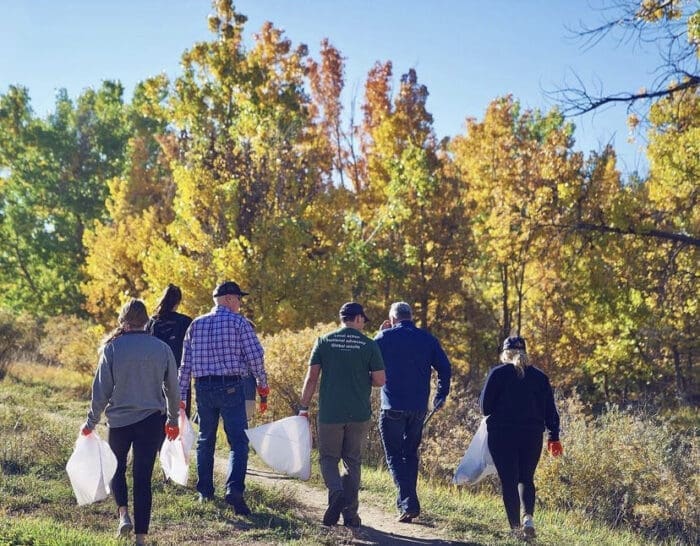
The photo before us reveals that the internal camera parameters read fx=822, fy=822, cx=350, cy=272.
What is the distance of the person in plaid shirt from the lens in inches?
276

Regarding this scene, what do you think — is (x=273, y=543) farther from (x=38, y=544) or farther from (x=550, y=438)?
(x=550, y=438)

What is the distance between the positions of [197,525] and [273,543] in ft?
2.57

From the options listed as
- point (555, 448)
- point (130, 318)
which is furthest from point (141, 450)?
point (555, 448)

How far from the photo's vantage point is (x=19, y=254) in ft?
106

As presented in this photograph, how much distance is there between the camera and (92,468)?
20.1 feet

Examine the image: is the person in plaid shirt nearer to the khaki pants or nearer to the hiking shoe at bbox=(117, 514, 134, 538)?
the khaki pants

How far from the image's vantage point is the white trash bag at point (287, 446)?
700 centimetres

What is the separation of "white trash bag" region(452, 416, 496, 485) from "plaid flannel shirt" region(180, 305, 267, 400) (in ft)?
6.43

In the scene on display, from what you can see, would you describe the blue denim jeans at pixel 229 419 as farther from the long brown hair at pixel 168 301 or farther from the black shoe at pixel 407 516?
the black shoe at pixel 407 516

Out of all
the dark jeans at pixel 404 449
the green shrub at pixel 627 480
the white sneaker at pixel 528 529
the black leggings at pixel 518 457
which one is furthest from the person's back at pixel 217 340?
the green shrub at pixel 627 480

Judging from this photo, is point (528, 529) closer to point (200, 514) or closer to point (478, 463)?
point (478, 463)

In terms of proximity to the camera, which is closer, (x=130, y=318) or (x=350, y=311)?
(x=130, y=318)

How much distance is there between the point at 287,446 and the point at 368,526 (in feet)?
3.21

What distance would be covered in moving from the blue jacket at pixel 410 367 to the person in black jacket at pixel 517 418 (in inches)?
17.4
